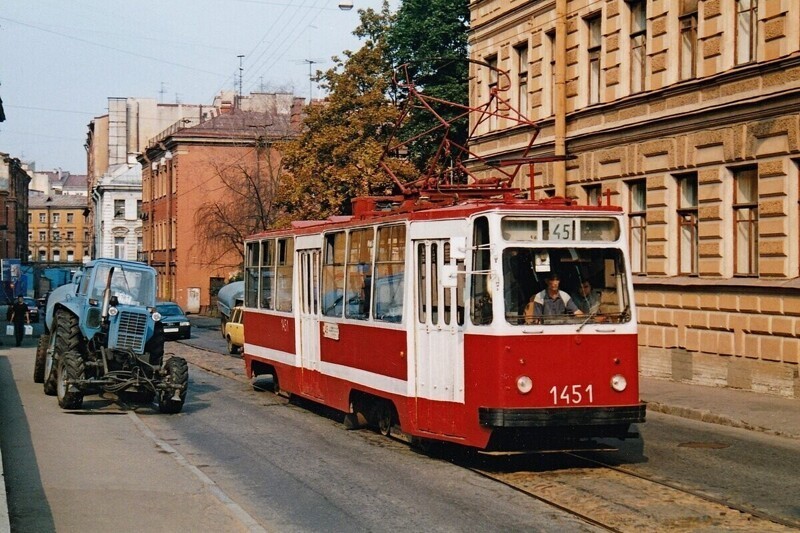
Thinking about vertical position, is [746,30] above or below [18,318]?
above

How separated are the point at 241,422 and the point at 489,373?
21.4 ft

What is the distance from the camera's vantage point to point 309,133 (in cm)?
4938

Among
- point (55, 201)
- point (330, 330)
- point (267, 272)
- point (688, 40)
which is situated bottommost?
point (330, 330)

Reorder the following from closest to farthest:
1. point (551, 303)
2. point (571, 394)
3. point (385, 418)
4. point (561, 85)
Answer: point (571, 394)
point (551, 303)
point (385, 418)
point (561, 85)

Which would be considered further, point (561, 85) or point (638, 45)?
point (561, 85)

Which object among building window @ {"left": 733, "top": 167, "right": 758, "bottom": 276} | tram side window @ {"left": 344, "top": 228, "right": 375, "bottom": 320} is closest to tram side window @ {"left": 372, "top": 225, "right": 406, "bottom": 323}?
tram side window @ {"left": 344, "top": 228, "right": 375, "bottom": 320}

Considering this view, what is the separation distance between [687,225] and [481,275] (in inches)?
515

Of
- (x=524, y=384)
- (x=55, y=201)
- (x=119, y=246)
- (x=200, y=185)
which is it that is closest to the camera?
(x=524, y=384)

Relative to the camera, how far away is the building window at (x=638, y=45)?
26750 millimetres

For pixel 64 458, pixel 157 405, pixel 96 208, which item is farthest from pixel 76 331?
pixel 96 208

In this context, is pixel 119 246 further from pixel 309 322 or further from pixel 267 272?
pixel 309 322

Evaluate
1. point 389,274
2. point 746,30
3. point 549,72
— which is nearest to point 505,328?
point 389,274

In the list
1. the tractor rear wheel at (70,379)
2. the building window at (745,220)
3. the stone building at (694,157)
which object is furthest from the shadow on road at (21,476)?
the building window at (745,220)

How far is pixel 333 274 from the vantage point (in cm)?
1762
